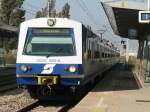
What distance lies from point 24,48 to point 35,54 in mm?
489

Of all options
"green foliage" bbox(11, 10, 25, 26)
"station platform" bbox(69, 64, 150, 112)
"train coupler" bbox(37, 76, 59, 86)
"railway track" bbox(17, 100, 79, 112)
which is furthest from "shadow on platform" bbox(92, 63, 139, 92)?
"green foliage" bbox(11, 10, 25, 26)

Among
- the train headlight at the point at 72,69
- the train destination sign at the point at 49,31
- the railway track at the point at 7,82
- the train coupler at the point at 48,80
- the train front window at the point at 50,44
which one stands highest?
the train destination sign at the point at 49,31

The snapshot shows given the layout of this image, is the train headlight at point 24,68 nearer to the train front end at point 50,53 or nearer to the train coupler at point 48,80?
the train front end at point 50,53

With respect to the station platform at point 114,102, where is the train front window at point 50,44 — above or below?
above

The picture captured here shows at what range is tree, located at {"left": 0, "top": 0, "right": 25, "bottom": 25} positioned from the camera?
76875mm

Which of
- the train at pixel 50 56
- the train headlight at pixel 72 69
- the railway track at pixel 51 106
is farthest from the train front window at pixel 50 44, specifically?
the railway track at pixel 51 106

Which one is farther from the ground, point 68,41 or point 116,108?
point 68,41

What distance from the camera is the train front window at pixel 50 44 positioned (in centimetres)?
1762

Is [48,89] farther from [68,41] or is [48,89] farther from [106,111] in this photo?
Result: [106,111]

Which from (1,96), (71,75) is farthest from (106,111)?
(1,96)

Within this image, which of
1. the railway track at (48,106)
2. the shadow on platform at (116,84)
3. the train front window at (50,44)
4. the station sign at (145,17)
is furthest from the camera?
the shadow on platform at (116,84)

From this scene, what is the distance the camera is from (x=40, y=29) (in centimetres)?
1802

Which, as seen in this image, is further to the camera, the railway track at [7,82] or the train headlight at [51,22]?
the railway track at [7,82]

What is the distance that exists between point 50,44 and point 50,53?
0.33 metres
